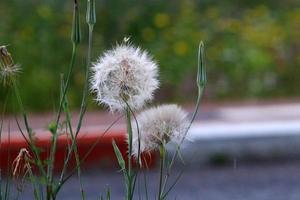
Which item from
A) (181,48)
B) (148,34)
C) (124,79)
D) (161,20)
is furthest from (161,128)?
(161,20)

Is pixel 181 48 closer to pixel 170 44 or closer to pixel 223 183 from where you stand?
pixel 170 44

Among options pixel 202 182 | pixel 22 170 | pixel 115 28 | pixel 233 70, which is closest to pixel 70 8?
pixel 115 28

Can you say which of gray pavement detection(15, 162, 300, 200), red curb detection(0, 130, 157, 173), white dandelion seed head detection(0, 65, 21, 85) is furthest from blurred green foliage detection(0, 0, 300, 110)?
white dandelion seed head detection(0, 65, 21, 85)

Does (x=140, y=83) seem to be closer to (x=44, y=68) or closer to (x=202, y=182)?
(x=202, y=182)

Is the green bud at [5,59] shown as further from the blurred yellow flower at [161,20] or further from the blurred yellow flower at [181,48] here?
the blurred yellow flower at [161,20]

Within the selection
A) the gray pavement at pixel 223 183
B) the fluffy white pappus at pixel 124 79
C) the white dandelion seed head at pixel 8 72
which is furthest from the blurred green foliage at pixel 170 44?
the white dandelion seed head at pixel 8 72

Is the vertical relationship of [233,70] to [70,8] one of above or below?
below
